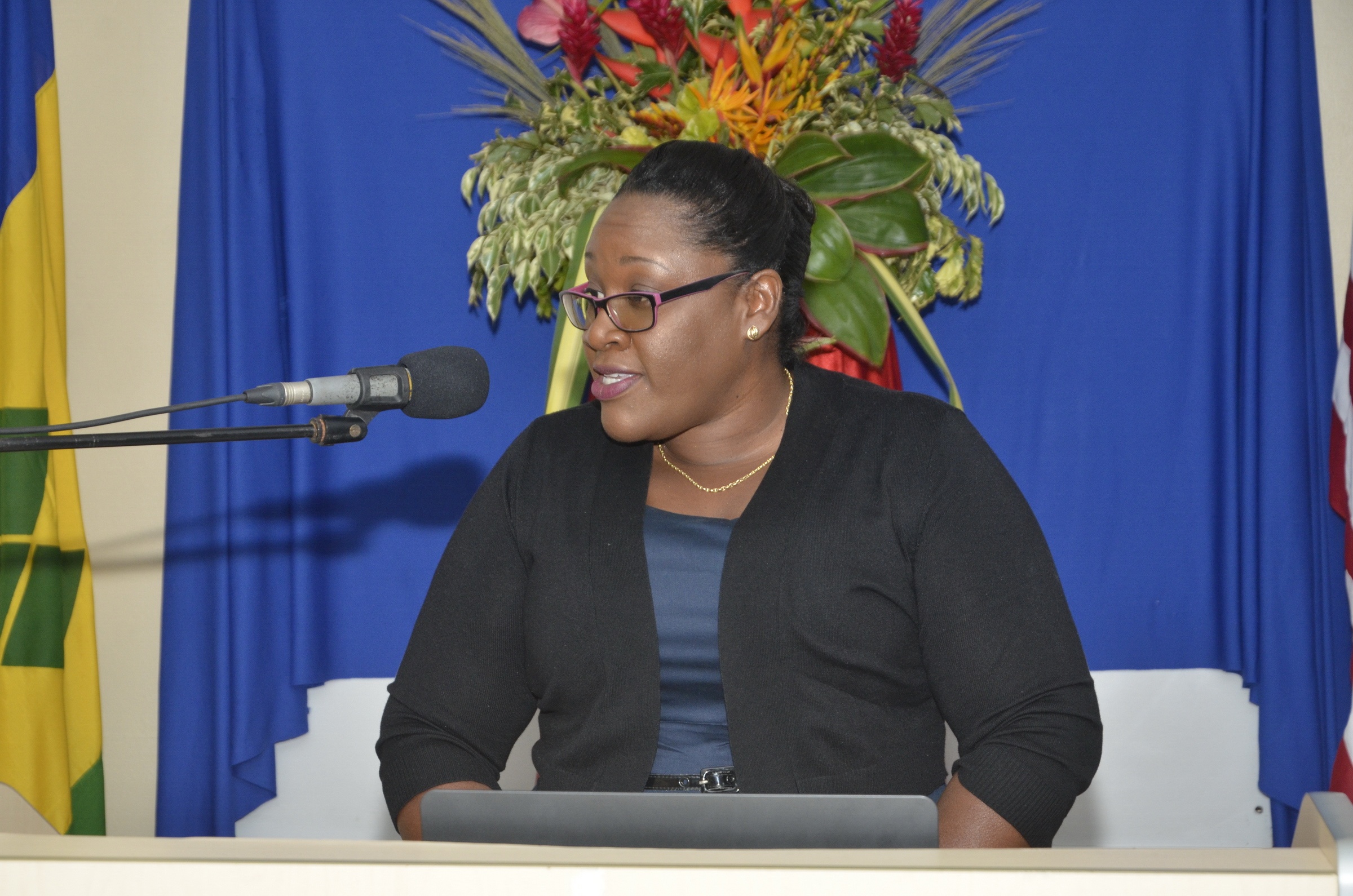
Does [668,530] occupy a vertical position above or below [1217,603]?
above

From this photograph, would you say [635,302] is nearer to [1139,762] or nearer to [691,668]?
[691,668]

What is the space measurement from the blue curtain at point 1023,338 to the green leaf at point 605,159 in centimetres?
64

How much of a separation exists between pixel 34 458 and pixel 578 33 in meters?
1.44

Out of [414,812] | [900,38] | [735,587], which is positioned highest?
[900,38]

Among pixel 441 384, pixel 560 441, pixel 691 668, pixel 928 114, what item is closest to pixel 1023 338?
pixel 928 114

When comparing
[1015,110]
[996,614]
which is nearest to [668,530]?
[996,614]

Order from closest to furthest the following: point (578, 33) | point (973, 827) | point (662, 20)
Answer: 1. point (973, 827)
2. point (662, 20)
3. point (578, 33)

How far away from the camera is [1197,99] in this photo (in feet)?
8.72

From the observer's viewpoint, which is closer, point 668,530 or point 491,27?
point 668,530

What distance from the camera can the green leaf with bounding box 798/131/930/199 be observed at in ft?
7.32

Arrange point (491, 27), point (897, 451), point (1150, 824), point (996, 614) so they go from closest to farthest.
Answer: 1. point (996, 614)
2. point (897, 451)
3. point (491, 27)
4. point (1150, 824)

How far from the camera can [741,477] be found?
1.74 meters

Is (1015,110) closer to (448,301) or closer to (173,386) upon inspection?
(448,301)

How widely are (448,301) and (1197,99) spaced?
1.74m
